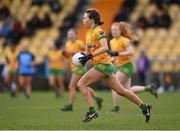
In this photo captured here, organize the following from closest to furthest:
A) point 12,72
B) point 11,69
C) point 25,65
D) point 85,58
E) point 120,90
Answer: point 85,58
point 120,90
point 25,65
point 11,69
point 12,72

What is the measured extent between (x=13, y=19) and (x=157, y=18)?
26.2ft

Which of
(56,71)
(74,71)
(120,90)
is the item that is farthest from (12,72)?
(120,90)

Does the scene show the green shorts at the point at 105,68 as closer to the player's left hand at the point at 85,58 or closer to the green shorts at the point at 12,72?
the player's left hand at the point at 85,58

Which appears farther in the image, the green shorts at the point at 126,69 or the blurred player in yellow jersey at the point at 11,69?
the blurred player in yellow jersey at the point at 11,69

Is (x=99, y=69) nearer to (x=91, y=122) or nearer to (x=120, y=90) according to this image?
(x=120, y=90)

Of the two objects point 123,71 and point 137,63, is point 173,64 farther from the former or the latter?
point 123,71

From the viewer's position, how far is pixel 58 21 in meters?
36.7

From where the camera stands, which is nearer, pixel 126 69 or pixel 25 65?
pixel 126 69

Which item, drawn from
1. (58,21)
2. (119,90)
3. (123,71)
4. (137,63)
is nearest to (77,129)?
(119,90)

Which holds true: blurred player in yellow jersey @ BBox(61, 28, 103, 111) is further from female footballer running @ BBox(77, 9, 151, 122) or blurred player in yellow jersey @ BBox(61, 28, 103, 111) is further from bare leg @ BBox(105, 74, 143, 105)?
bare leg @ BBox(105, 74, 143, 105)

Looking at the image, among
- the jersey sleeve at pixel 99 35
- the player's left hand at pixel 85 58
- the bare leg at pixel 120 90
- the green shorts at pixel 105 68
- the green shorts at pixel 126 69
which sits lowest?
the bare leg at pixel 120 90

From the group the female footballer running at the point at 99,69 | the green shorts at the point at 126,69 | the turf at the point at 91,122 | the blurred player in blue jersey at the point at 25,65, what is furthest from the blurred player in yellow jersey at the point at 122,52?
the blurred player in blue jersey at the point at 25,65

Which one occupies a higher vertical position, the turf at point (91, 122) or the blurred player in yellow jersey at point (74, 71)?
the blurred player in yellow jersey at point (74, 71)

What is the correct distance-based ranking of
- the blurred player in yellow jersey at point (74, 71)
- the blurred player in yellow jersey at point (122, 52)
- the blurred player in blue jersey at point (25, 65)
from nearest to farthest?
the blurred player in yellow jersey at point (122, 52), the blurred player in yellow jersey at point (74, 71), the blurred player in blue jersey at point (25, 65)
